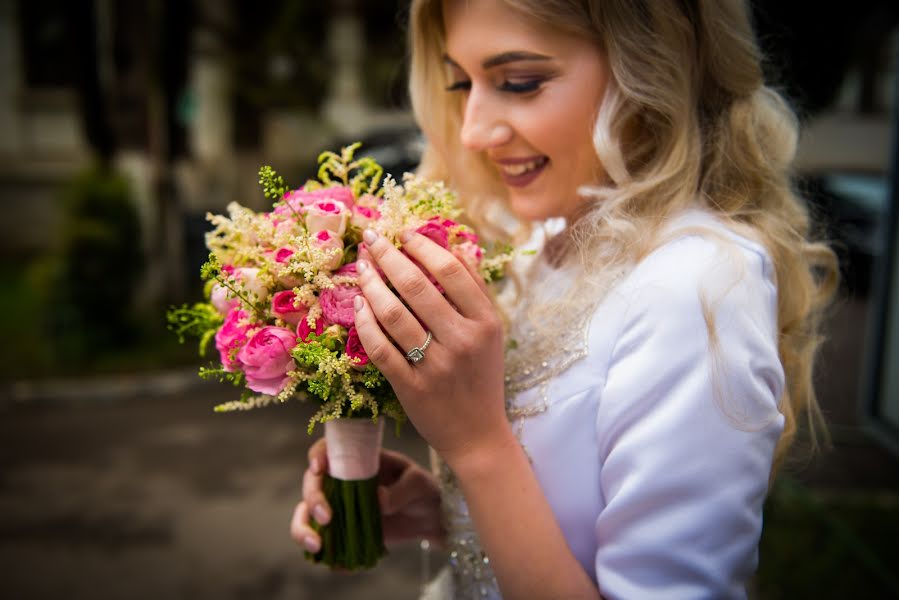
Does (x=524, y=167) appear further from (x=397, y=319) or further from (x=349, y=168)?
(x=397, y=319)

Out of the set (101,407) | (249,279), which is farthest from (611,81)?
(101,407)

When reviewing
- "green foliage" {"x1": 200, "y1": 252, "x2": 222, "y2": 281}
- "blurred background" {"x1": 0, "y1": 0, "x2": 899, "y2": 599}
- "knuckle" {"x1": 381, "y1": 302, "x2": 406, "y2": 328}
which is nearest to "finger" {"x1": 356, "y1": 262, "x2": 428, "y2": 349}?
Result: "knuckle" {"x1": 381, "y1": 302, "x2": 406, "y2": 328}

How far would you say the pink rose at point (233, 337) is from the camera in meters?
1.46

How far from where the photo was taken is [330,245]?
143cm

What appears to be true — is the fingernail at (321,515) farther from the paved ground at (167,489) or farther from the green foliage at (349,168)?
the paved ground at (167,489)

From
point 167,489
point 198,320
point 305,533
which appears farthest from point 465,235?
point 167,489

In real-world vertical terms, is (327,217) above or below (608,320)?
above

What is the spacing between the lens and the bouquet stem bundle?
1.66 m

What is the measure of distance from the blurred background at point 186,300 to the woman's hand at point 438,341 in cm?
106

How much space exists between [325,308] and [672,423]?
0.66m

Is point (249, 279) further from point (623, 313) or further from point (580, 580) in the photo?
point (580, 580)

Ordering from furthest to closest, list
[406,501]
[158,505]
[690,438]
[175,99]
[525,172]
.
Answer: [175,99]
[158,505]
[406,501]
[525,172]
[690,438]

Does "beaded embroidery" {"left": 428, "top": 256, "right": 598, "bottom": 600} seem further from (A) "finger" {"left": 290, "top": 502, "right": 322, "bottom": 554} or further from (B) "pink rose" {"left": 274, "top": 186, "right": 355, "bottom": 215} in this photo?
(B) "pink rose" {"left": 274, "top": 186, "right": 355, "bottom": 215}

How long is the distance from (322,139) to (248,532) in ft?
33.3
